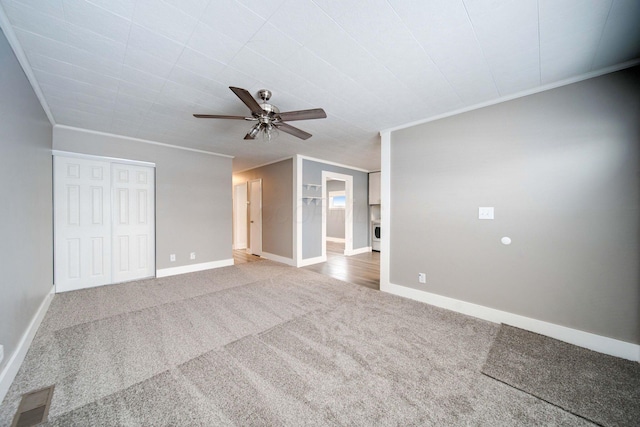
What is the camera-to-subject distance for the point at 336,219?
8555 mm

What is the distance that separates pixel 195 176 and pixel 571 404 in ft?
17.8

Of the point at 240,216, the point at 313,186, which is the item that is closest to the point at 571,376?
the point at 313,186

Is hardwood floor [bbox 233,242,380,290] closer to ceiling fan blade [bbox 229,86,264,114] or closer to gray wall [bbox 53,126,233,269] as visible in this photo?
gray wall [bbox 53,126,233,269]

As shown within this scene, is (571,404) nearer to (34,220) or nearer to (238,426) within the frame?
(238,426)

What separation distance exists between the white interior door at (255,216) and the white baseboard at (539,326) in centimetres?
400

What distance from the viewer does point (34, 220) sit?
7.55 feet

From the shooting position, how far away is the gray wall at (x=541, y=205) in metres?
1.91

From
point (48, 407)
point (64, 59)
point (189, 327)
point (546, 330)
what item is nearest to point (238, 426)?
point (48, 407)

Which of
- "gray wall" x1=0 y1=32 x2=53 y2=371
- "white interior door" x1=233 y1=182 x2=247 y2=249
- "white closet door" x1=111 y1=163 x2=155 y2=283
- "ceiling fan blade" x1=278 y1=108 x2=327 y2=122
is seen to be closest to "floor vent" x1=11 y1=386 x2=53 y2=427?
"gray wall" x1=0 y1=32 x2=53 y2=371

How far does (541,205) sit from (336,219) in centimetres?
650

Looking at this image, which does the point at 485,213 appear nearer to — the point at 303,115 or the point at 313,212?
the point at 303,115

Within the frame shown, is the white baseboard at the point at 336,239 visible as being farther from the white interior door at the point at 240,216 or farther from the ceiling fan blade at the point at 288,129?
the ceiling fan blade at the point at 288,129

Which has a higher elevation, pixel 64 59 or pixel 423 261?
pixel 64 59

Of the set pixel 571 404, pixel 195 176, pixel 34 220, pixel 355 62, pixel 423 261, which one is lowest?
pixel 571 404
